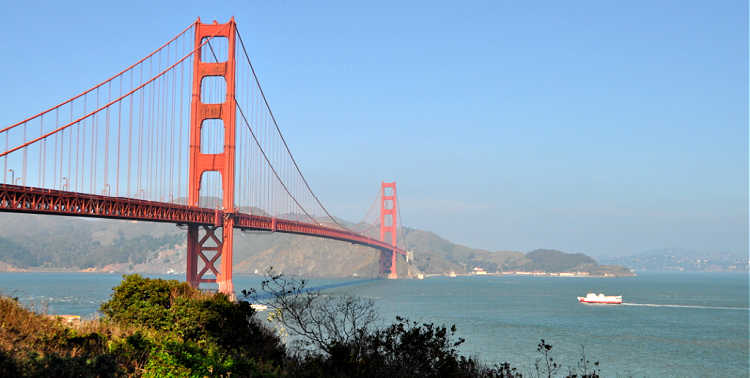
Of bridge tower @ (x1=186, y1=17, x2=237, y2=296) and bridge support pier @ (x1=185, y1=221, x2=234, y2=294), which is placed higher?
bridge tower @ (x1=186, y1=17, x2=237, y2=296)

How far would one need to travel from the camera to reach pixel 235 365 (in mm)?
11250

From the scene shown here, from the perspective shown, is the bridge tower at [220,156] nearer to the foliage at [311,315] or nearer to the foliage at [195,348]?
the foliage at [311,315]

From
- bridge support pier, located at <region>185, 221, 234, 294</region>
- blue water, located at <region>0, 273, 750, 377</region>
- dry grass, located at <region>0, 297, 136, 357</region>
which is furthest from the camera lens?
bridge support pier, located at <region>185, 221, 234, 294</region>

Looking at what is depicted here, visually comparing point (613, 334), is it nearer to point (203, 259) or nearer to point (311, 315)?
point (203, 259)

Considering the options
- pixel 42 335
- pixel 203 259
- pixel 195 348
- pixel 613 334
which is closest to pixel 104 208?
pixel 203 259

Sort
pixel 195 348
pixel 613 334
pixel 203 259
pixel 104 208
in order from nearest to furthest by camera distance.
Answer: pixel 195 348
pixel 104 208
pixel 613 334
pixel 203 259

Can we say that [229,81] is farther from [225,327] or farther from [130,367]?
[130,367]

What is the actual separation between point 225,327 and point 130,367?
6198 millimetres

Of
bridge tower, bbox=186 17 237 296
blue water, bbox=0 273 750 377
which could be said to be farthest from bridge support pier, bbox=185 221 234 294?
blue water, bbox=0 273 750 377

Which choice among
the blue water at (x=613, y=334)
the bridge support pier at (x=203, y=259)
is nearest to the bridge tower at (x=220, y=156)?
Result: the bridge support pier at (x=203, y=259)

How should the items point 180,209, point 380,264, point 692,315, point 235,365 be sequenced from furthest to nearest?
point 380,264 → point 692,315 → point 180,209 → point 235,365

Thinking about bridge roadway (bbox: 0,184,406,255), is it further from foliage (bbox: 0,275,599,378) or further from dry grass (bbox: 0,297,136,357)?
dry grass (bbox: 0,297,136,357)

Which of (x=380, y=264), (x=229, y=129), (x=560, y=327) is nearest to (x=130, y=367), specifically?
(x=229, y=129)

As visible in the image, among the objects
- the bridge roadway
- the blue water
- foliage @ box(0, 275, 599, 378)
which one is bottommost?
the blue water
